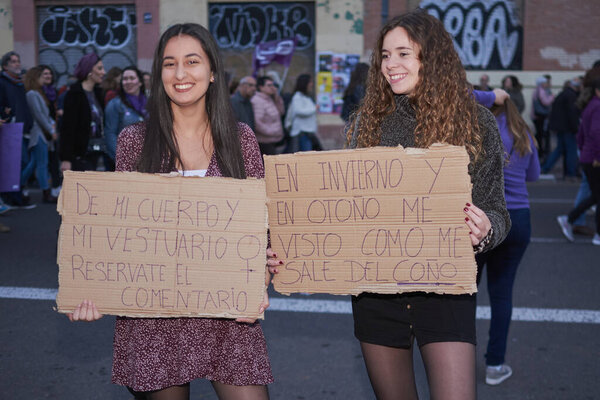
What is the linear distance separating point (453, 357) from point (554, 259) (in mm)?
5362

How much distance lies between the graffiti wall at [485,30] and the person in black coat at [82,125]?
11.6 meters

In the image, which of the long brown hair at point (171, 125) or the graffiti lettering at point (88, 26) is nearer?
the long brown hair at point (171, 125)

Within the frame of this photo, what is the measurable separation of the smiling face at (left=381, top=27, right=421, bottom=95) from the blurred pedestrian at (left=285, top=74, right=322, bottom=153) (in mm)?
9634

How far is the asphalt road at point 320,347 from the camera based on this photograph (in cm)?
443

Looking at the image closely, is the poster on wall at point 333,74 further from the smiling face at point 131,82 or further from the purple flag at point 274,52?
the smiling face at point 131,82

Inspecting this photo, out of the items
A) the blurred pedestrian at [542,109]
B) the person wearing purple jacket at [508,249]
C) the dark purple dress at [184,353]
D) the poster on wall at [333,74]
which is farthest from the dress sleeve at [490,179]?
the poster on wall at [333,74]

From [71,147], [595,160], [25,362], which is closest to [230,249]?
[25,362]

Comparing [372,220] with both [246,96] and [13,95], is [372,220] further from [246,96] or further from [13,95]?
[246,96]

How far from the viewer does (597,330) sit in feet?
17.7

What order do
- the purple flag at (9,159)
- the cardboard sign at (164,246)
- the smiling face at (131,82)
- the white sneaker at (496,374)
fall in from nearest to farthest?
the cardboard sign at (164,246), the white sneaker at (496,374), the smiling face at (131,82), the purple flag at (9,159)

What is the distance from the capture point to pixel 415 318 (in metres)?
2.76

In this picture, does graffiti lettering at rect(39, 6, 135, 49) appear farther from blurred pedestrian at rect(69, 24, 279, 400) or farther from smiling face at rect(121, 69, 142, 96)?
blurred pedestrian at rect(69, 24, 279, 400)

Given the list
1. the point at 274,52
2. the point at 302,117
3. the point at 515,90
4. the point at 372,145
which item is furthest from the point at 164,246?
the point at 274,52

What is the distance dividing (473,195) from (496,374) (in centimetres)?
212
